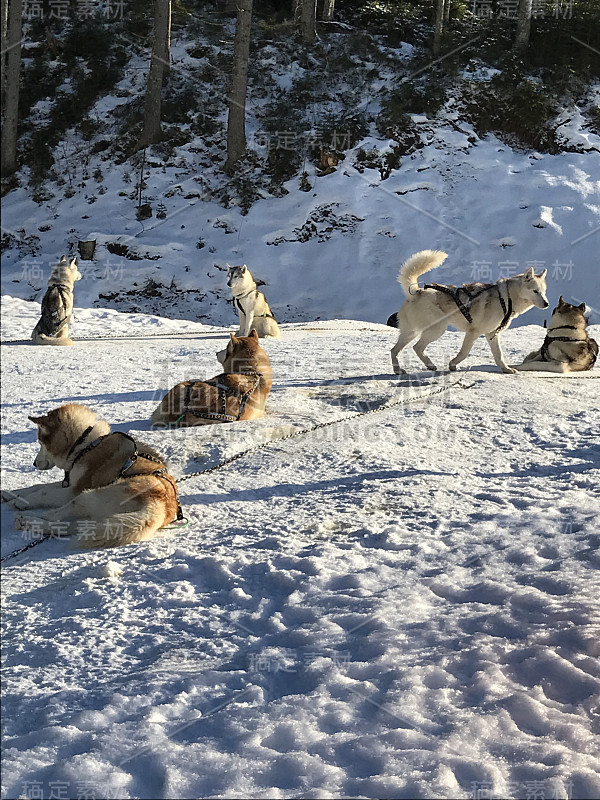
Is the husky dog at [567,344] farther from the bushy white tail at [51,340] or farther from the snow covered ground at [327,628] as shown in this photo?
the bushy white tail at [51,340]

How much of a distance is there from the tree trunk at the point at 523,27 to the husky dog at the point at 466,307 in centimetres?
1690

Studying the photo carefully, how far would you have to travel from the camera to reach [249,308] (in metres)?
11.4

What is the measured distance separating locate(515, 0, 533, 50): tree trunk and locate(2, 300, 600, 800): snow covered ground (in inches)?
769

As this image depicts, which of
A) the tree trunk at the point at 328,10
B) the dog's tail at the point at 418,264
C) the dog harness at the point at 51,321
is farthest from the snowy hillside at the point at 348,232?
the dog's tail at the point at 418,264

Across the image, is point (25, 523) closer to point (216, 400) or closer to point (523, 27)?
point (216, 400)

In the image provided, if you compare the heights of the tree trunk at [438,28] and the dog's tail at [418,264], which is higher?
the tree trunk at [438,28]

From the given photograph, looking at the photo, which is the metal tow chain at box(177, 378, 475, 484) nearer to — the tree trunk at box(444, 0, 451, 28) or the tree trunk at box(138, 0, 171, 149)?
the tree trunk at box(138, 0, 171, 149)

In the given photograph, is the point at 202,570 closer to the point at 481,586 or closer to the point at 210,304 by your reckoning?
the point at 481,586

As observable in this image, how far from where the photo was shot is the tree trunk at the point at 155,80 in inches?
788

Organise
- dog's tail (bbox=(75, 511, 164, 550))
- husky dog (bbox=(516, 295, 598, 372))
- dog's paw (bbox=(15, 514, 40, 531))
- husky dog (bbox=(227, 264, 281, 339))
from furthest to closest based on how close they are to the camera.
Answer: husky dog (bbox=(227, 264, 281, 339)), husky dog (bbox=(516, 295, 598, 372)), dog's paw (bbox=(15, 514, 40, 531)), dog's tail (bbox=(75, 511, 164, 550))

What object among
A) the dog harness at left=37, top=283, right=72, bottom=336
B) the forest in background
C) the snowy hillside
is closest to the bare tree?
the forest in background

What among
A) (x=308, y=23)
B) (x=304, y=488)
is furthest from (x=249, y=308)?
(x=308, y=23)

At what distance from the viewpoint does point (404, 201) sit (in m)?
19.0

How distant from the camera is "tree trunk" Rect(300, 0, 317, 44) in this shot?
23078 mm
